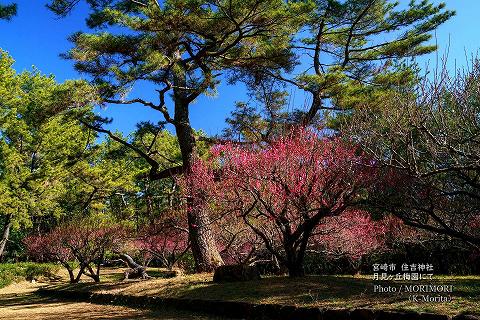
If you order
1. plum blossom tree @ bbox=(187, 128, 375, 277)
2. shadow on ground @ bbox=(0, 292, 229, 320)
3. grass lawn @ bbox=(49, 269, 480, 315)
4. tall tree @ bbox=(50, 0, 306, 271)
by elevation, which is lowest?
shadow on ground @ bbox=(0, 292, 229, 320)

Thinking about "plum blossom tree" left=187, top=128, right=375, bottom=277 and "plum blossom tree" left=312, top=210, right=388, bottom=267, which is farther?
"plum blossom tree" left=312, top=210, right=388, bottom=267

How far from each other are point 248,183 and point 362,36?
8.07m

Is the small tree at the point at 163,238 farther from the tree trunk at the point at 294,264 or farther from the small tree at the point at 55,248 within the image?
the tree trunk at the point at 294,264

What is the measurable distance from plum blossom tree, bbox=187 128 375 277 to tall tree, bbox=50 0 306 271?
102 inches

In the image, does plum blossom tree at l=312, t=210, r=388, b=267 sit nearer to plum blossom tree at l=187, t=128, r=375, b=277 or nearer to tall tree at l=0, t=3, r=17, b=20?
plum blossom tree at l=187, t=128, r=375, b=277

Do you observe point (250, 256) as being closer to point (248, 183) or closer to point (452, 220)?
point (248, 183)

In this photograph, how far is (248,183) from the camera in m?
7.14

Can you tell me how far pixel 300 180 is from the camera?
6.73 metres

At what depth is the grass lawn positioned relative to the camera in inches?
177

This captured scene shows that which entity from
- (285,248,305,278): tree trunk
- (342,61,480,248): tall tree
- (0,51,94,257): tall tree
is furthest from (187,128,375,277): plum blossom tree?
(0,51,94,257): tall tree

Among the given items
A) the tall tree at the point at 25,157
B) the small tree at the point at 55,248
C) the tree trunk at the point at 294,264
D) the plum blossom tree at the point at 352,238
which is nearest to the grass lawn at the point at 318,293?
the tree trunk at the point at 294,264

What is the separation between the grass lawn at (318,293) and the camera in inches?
177

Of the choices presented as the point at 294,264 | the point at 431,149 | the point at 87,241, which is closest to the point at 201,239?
the point at 294,264

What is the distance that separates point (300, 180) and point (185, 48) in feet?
17.5
